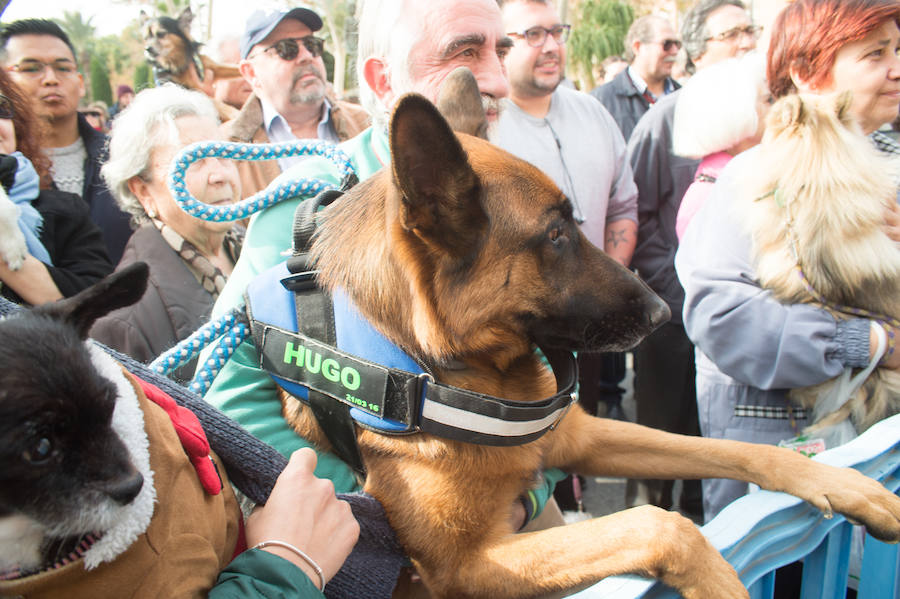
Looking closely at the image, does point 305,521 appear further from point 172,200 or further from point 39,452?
point 172,200

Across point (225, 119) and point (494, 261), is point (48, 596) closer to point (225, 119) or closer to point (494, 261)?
point (494, 261)

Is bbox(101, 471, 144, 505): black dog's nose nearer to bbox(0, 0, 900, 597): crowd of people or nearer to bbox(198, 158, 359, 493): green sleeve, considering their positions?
bbox(0, 0, 900, 597): crowd of people

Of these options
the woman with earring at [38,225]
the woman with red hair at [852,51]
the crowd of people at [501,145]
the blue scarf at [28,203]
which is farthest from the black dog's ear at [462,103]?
the blue scarf at [28,203]

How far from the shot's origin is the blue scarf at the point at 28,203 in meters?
2.77

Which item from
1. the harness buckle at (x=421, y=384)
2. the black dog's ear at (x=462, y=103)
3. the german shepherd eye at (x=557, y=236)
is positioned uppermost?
the black dog's ear at (x=462, y=103)

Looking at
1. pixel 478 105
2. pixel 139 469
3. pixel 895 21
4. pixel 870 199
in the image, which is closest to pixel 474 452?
pixel 139 469

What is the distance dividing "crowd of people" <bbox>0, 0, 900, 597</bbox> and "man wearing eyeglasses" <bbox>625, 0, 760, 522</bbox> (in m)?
0.01

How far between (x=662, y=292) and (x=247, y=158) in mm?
3086

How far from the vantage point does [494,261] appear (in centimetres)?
162

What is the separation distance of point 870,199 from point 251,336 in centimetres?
231

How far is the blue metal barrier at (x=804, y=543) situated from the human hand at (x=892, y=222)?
0.90 meters

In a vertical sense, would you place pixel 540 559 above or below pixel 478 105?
below

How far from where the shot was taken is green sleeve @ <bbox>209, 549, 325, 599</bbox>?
1.01 meters

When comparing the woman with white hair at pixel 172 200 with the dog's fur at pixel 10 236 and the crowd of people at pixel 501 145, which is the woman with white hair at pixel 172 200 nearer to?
the crowd of people at pixel 501 145
